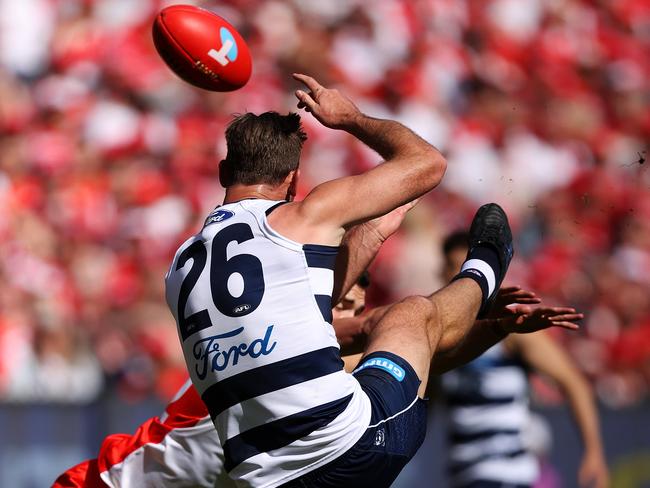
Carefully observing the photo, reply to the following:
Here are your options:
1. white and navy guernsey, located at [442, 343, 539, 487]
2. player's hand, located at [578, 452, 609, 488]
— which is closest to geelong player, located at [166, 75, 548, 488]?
white and navy guernsey, located at [442, 343, 539, 487]

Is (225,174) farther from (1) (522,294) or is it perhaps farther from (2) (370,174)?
(1) (522,294)

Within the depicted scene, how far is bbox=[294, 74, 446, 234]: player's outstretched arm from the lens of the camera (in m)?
3.72

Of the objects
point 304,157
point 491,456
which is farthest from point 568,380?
point 304,157

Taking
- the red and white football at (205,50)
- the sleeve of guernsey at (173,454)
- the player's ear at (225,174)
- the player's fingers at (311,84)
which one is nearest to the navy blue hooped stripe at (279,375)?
the player's ear at (225,174)

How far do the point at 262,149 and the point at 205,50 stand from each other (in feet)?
2.09

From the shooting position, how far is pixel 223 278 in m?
3.75

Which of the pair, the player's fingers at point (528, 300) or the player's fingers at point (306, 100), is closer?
the player's fingers at point (306, 100)

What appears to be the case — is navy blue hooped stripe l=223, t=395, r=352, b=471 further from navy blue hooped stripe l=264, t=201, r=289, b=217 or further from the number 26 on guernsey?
navy blue hooped stripe l=264, t=201, r=289, b=217

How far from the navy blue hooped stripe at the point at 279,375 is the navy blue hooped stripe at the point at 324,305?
0.11 metres

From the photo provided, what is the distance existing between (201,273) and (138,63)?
5.82 metres

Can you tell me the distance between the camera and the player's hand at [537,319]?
441 centimetres

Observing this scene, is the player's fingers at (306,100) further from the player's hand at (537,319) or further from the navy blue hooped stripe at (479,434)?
the navy blue hooped stripe at (479,434)

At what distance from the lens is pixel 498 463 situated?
6.32m

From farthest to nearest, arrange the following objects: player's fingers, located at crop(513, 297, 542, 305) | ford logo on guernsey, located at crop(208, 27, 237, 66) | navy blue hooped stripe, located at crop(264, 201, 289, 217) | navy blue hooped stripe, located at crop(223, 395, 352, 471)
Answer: player's fingers, located at crop(513, 297, 542, 305) → ford logo on guernsey, located at crop(208, 27, 237, 66) → navy blue hooped stripe, located at crop(264, 201, 289, 217) → navy blue hooped stripe, located at crop(223, 395, 352, 471)
